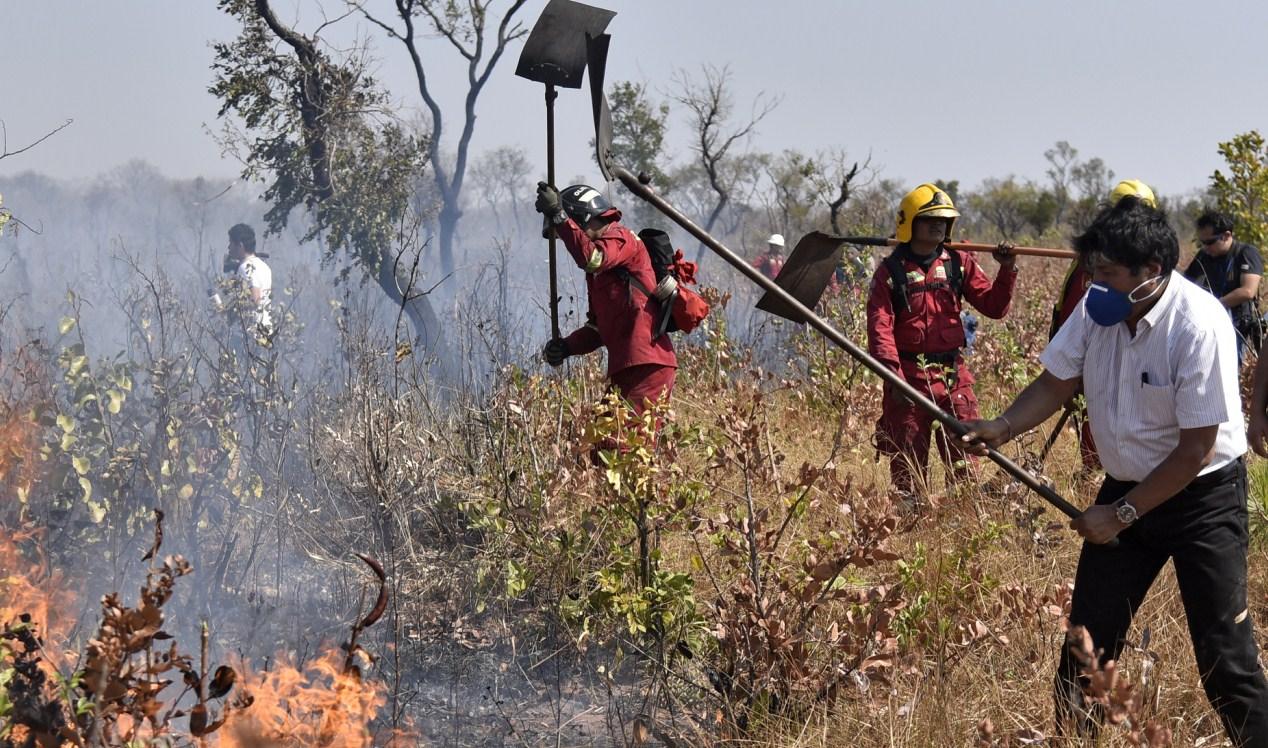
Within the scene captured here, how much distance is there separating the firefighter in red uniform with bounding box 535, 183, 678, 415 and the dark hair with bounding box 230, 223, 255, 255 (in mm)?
3610

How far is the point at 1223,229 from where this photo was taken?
6.96m

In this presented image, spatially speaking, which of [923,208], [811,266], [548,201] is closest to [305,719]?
[811,266]

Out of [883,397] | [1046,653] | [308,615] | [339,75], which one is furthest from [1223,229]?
[339,75]

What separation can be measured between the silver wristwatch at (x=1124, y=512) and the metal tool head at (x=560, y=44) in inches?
118

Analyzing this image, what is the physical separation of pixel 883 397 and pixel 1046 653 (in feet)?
6.85

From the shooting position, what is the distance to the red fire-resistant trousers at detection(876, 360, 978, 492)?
17.3 feet

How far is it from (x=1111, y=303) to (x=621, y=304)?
286 cm

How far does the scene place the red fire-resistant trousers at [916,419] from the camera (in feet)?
17.3

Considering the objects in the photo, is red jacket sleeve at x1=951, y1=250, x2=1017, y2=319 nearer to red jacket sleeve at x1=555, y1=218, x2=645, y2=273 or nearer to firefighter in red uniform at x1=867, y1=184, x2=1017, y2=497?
firefighter in red uniform at x1=867, y1=184, x2=1017, y2=497

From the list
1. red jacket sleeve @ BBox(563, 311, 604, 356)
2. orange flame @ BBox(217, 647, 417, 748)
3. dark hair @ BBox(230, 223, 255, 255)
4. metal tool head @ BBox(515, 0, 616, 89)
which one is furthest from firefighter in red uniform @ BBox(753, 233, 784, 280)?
orange flame @ BBox(217, 647, 417, 748)

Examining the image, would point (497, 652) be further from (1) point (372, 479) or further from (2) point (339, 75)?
(2) point (339, 75)

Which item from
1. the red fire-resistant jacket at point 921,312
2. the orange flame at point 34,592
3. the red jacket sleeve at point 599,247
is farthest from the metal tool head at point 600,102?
the orange flame at point 34,592

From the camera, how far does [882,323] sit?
525cm

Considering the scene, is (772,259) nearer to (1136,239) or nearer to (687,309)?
(687,309)
